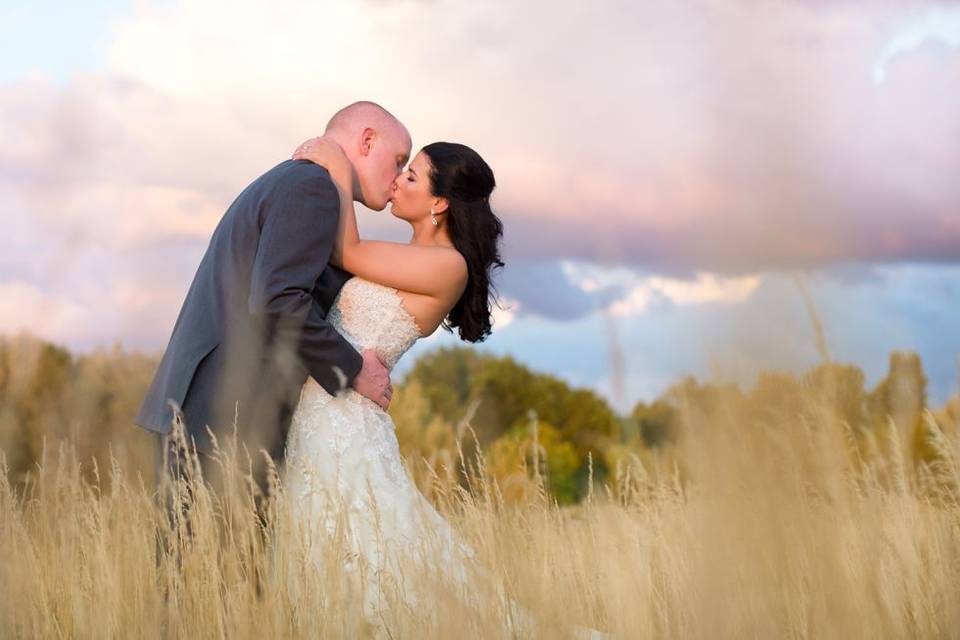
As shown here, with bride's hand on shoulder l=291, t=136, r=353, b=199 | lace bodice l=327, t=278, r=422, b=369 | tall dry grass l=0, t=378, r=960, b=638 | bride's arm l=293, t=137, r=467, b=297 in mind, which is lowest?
tall dry grass l=0, t=378, r=960, b=638

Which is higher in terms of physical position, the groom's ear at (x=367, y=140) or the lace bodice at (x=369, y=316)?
the groom's ear at (x=367, y=140)

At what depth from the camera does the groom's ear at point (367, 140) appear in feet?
14.2

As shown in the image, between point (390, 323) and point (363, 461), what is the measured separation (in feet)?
2.00

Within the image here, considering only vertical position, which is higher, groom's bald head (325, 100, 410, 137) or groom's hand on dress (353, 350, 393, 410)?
groom's bald head (325, 100, 410, 137)

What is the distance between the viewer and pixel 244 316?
3939 mm

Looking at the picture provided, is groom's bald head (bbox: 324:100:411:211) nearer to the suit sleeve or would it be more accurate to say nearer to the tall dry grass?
the suit sleeve

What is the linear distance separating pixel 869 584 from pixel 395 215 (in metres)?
2.64

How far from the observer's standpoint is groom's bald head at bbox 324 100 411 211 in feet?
14.2

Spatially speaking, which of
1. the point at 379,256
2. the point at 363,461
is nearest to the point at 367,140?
the point at 379,256

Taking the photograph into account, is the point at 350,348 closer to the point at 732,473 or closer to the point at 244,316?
the point at 244,316

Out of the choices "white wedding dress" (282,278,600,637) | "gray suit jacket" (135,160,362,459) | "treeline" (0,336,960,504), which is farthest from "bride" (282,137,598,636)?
"treeline" (0,336,960,504)

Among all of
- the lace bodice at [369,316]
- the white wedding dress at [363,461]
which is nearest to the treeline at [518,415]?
the white wedding dress at [363,461]

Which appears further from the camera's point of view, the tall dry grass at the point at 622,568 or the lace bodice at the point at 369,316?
the lace bodice at the point at 369,316

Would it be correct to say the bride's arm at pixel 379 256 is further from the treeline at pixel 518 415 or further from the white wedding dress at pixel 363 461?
the treeline at pixel 518 415
